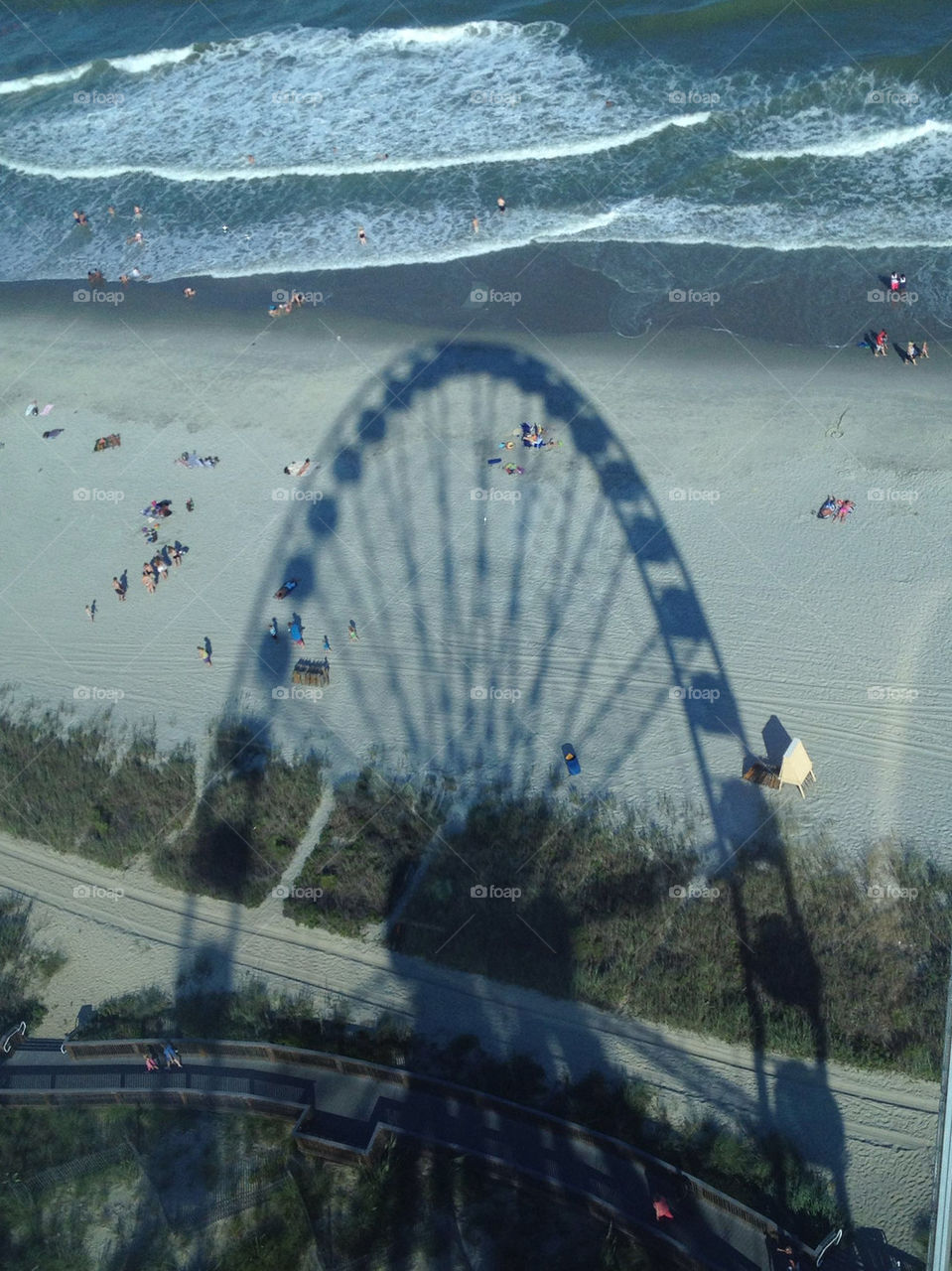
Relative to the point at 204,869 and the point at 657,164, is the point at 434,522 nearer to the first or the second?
the point at 204,869

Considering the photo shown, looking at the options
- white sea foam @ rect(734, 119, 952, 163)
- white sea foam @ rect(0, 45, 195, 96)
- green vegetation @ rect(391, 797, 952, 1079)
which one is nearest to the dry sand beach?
green vegetation @ rect(391, 797, 952, 1079)

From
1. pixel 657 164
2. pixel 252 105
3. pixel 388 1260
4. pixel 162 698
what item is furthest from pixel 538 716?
pixel 252 105
